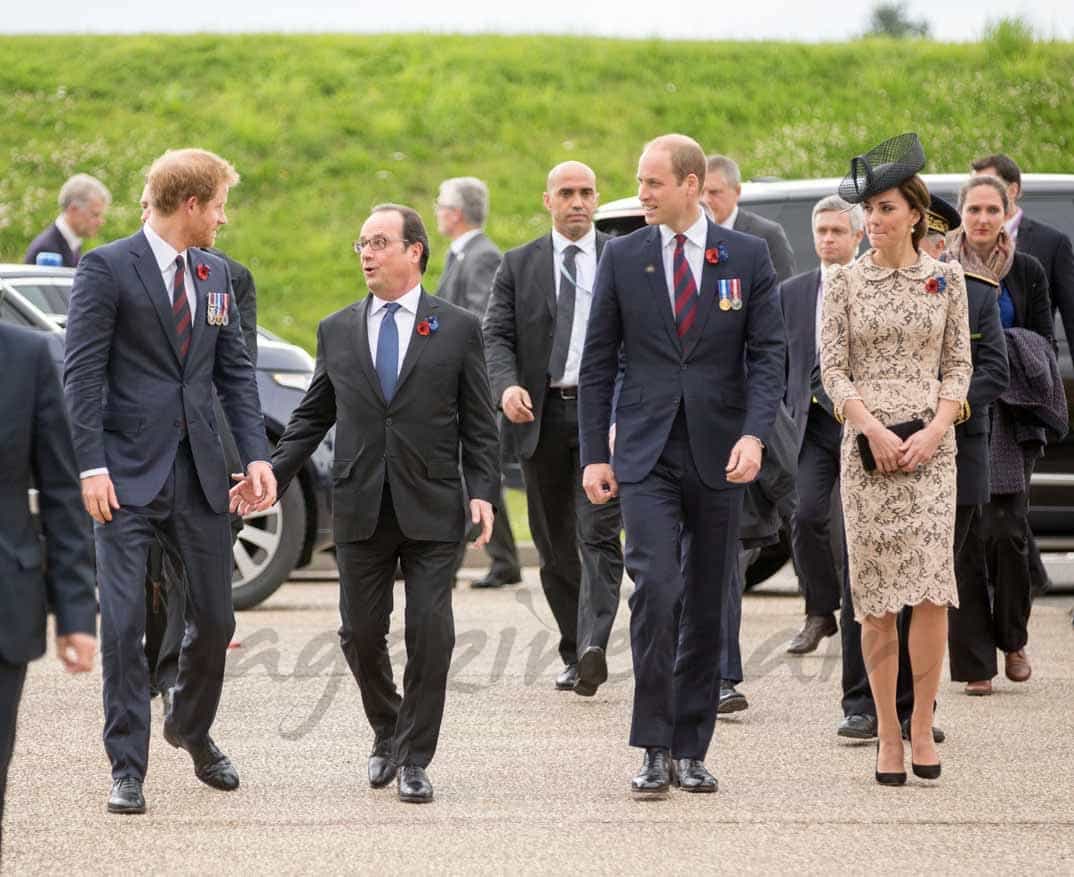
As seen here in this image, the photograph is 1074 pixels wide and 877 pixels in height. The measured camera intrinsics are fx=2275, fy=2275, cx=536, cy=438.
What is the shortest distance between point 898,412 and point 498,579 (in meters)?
6.78

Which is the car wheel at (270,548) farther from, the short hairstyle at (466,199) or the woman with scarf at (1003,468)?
the woman with scarf at (1003,468)

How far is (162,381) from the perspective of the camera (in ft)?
23.1

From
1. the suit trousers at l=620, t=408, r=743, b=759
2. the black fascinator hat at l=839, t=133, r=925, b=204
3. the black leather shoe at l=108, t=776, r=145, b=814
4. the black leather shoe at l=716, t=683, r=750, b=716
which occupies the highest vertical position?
the black fascinator hat at l=839, t=133, r=925, b=204

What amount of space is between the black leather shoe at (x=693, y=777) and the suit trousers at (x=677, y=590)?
3 cm

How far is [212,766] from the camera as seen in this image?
23.6 ft

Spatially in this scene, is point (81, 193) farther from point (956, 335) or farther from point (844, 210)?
point (956, 335)

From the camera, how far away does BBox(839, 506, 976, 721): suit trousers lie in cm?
798

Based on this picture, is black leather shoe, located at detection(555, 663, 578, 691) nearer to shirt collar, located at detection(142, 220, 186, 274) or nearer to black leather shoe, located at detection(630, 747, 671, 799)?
black leather shoe, located at detection(630, 747, 671, 799)

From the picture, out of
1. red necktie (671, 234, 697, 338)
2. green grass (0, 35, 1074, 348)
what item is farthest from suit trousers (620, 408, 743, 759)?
green grass (0, 35, 1074, 348)

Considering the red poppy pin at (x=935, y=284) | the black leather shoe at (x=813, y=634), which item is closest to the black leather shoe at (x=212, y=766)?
the red poppy pin at (x=935, y=284)

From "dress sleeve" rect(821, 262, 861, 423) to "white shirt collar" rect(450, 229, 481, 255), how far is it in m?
5.59

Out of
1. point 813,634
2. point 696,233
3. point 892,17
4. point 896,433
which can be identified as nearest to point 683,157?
point 696,233

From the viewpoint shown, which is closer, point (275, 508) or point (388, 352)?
point (388, 352)

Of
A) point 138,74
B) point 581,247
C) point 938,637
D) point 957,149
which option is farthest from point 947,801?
point 138,74
